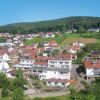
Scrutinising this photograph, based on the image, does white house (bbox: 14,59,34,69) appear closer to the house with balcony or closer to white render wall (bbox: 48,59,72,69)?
white render wall (bbox: 48,59,72,69)

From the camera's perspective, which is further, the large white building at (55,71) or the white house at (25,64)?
the white house at (25,64)

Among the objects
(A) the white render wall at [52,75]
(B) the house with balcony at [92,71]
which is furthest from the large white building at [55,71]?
(B) the house with balcony at [92,71]

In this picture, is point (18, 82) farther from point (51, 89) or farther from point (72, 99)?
point (72, 99)

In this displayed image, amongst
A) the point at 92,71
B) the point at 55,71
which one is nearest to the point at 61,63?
the point at 55,71

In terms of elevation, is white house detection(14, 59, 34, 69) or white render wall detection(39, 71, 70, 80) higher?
white house detection(14, 59, 34, 69)

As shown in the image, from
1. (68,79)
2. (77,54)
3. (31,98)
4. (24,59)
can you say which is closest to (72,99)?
(31,98)

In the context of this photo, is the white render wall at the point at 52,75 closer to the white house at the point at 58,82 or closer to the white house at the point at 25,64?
the white house at the point at 58,82

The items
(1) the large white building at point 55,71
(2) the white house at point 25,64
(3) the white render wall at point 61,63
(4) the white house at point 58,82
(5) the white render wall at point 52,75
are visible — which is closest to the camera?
(4) the white house at point 58,82

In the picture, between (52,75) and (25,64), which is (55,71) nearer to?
(52,75)

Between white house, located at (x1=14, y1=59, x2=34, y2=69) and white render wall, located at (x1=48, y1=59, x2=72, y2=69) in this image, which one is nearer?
white render wall, located at (x1=48, y1=59, x2=72, y2=69)

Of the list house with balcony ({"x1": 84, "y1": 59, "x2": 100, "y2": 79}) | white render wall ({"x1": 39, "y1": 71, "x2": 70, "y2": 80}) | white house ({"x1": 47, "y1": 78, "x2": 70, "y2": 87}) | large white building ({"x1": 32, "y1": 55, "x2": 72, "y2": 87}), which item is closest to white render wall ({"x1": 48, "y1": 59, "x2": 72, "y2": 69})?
large white building ({"x1": 32, "y1": 55, "x2": 72, "y2": 87})

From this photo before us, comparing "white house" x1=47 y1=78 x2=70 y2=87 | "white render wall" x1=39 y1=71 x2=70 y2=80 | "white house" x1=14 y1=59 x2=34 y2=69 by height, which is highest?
"white house" x1=14 y1=59 x2=34 y2=69
